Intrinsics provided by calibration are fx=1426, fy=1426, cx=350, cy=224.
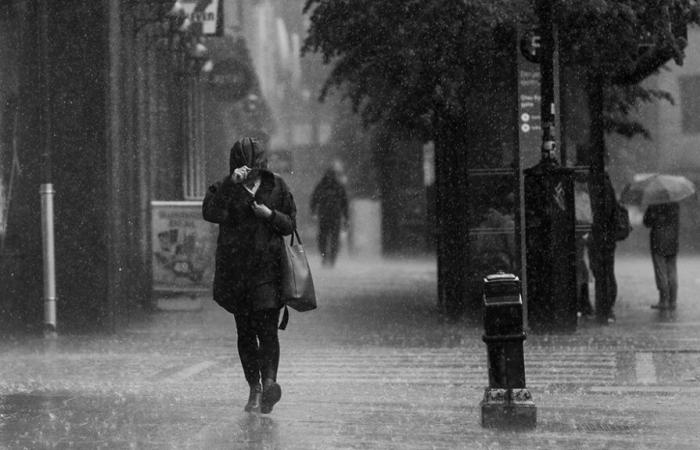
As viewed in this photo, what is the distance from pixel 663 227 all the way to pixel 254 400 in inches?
366

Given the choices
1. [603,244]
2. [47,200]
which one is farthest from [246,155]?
[603,244]

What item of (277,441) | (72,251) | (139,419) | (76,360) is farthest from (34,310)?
(277,441)

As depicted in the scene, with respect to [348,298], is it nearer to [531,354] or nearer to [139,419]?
[531,354]

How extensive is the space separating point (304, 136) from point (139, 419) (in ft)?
169

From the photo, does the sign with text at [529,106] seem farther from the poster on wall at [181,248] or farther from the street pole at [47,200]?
the street pole at [47,200]

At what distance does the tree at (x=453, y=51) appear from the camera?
43.7 ft

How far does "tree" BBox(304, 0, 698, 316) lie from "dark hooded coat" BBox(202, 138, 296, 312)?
4.94 meters

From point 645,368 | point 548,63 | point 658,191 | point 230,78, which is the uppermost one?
point 230,78

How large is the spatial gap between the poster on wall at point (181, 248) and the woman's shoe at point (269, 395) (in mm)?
7330

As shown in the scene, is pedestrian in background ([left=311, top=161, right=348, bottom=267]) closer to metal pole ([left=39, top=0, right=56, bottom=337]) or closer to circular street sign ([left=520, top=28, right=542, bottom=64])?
metal pole ([left=39, top=0, right=56, bottom=337])

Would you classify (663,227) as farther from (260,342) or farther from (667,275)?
(260,342)

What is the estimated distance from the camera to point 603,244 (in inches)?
577

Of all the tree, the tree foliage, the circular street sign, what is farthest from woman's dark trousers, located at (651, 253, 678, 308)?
the circular street sign

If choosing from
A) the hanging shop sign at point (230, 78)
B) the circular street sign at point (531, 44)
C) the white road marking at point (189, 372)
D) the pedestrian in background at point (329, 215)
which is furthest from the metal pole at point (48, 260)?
the pedestrian in background at point (329, 215)
